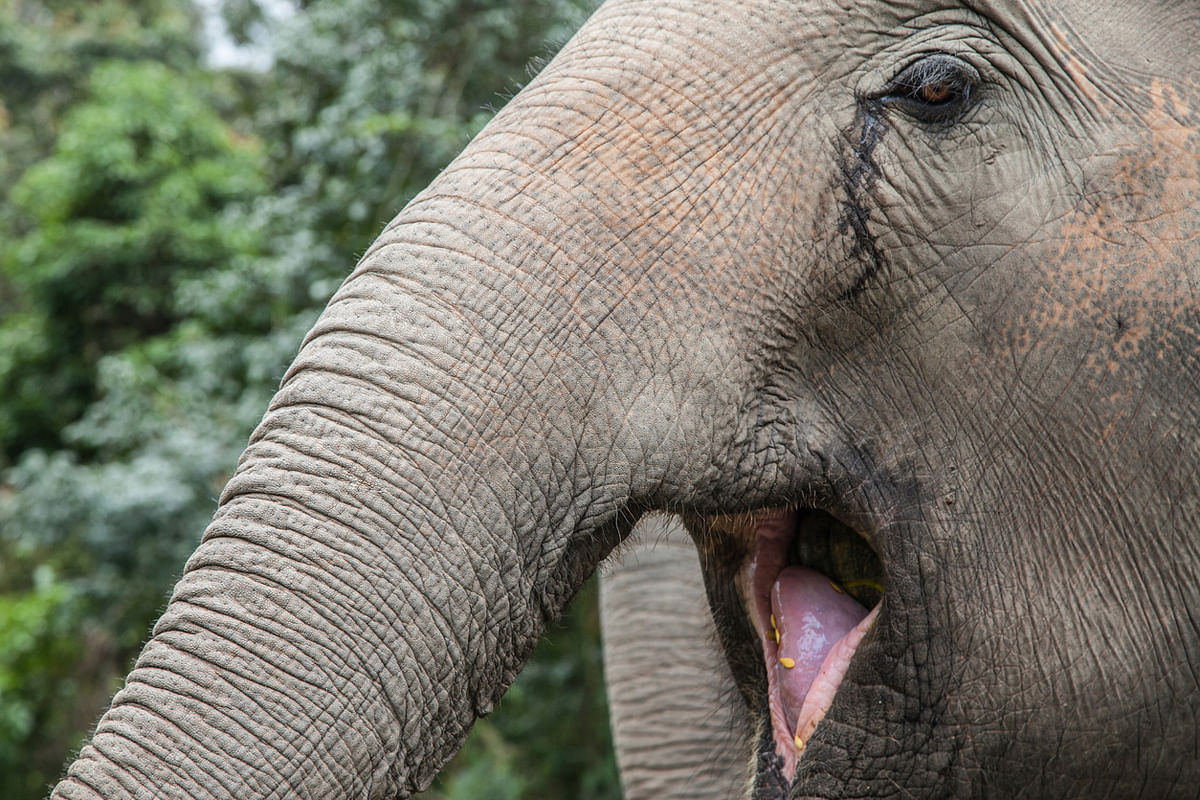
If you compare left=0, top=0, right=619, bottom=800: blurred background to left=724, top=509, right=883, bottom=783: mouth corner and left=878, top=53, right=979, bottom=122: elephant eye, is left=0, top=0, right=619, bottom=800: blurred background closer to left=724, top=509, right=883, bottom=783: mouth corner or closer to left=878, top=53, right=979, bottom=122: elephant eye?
left=878, top=53, right=979, bottom=122: elephant eye

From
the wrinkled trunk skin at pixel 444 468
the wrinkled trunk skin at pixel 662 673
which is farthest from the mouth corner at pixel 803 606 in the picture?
the wrinkled trunk skin at pixel 662 673

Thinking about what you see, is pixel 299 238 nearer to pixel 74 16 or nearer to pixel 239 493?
pixel 239 493

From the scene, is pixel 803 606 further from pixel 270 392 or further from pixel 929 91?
pixel 270 392

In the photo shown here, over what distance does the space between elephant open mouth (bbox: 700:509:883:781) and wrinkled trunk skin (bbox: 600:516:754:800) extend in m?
0.71

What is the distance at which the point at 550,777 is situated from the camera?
6.32 m

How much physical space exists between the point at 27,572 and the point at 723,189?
9843 mm

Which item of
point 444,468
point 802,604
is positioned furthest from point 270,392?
point 444,468

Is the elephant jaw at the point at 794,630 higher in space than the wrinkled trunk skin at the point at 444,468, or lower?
lower

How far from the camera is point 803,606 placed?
6.08ft

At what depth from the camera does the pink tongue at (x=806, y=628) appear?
71.9 inches

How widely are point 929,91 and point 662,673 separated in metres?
1.65

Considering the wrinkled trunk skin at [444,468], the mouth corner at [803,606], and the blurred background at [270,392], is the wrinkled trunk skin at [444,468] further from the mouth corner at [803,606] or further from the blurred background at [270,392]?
the blurred background at [270,392]

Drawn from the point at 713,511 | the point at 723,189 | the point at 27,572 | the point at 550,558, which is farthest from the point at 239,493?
the point at 27,572

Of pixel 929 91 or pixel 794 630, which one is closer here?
pixel 929 91
